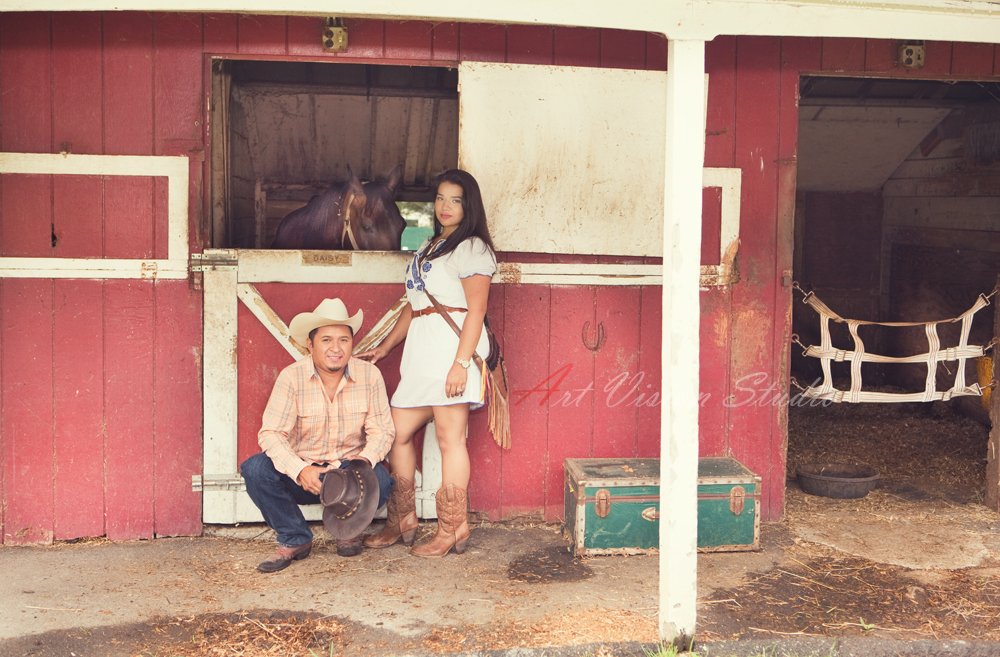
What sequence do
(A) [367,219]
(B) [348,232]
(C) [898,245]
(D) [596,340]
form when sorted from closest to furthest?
(D) [596,340], (B) [348,232], (A) [367,219], (C) [898,245]

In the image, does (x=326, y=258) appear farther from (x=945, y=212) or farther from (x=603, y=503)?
(x=945, y=212)

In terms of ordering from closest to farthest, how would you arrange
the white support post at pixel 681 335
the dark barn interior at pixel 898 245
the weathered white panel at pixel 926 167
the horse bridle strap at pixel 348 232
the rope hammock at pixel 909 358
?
1. the white support post at pixel 681 335
2. the horse bridle strap at pixel 348 232
3. the rope hammock at pixel 909 358
4. the dark barn interior at pixel 898 245
5. the weathered white panel at pixel 926 167

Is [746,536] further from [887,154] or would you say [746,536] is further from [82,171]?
[887,154]

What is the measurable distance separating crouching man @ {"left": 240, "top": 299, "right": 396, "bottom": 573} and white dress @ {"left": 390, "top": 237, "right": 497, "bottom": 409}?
187mm

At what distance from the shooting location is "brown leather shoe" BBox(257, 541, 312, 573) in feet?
12.5

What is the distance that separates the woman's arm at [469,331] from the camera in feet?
12.5

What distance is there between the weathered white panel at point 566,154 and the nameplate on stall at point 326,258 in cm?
70

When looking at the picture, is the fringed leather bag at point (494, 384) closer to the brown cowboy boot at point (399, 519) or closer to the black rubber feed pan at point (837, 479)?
the brown cowboy boot at point (399, 519)

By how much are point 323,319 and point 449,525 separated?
3.60 ft

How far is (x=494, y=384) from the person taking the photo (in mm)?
4051

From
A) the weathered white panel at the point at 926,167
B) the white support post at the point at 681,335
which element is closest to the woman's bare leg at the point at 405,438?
the white support post at the point at 681,335

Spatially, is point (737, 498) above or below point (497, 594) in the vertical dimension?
above

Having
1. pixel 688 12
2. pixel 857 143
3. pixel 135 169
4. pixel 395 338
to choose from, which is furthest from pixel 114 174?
pixel 857 143

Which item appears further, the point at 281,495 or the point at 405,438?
the point at 405,438
